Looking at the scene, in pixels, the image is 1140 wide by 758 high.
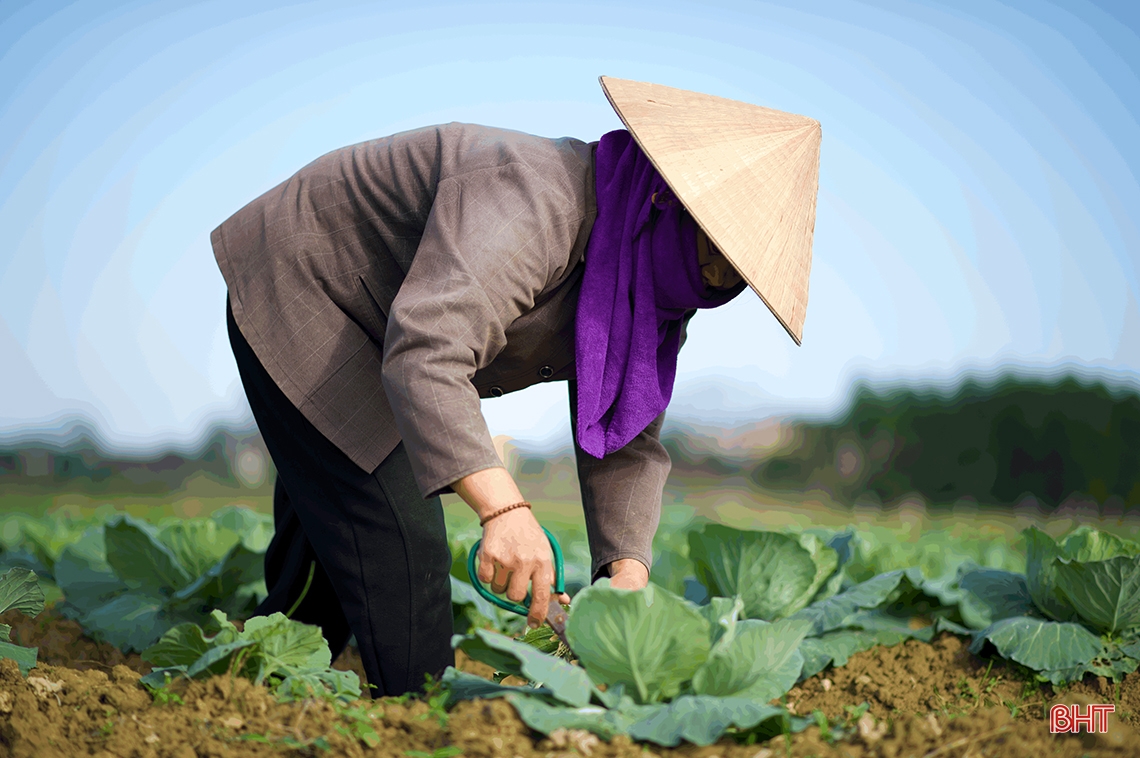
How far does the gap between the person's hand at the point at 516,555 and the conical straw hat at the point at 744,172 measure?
26.7 inches

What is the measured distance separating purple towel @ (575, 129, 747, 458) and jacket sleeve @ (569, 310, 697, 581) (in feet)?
0.76

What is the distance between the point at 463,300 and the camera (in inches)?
66.0

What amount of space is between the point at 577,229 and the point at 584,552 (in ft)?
11.3

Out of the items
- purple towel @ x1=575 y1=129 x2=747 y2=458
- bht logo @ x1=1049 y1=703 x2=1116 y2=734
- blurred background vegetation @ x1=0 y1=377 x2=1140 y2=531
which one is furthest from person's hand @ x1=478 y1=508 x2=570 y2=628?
blurred background vegetation @ x1=0 y1=377 x2=1140 y2=531

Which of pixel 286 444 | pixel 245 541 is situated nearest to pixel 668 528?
pixel 245 541

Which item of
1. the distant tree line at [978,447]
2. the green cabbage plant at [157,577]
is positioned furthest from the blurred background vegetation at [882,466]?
the green cabbage plant at [157,577]

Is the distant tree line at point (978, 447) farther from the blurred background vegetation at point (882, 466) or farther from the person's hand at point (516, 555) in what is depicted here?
the person's hand at point (516, 555)

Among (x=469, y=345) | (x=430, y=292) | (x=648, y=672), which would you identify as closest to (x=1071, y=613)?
(x=648, y=672)

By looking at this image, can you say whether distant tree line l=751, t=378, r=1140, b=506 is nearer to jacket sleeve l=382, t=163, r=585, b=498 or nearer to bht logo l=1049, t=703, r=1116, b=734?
bht logo l=1049, t=703, r=1116, b=734

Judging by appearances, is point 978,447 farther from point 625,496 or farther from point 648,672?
point 648,672

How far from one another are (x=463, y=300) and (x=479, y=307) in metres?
0.04

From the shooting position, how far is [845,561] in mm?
3621

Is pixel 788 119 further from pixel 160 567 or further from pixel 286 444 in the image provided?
pixel 160 567

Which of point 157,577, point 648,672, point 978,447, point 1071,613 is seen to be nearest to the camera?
point 648,672
